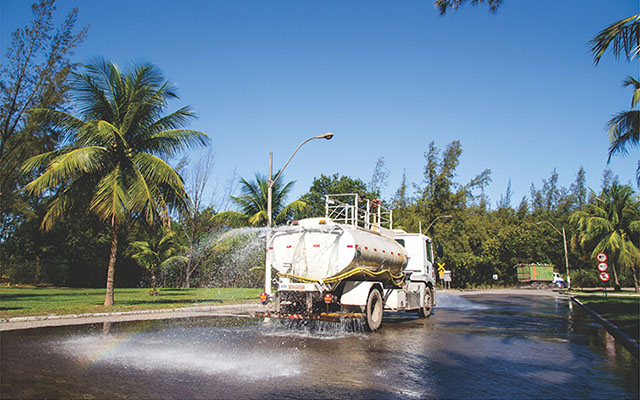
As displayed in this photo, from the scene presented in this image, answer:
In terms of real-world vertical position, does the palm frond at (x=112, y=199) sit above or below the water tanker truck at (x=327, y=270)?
above

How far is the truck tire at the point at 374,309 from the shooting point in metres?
12.4

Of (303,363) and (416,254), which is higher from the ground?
(416,254)

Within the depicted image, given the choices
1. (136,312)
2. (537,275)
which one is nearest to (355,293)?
(136,312)

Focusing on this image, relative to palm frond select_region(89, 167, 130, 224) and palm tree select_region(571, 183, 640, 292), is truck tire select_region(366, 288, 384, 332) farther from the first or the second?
palm tree select_region(571, 183, 640, 292)

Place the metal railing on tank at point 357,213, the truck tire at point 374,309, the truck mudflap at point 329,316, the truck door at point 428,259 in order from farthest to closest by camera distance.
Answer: the truck door at point 428,259, the metal railing on tank at point 357,213, the truck tire at point 374,309, the truck mudflap at point 329,316

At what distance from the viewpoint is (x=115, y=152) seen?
1758 centimetres

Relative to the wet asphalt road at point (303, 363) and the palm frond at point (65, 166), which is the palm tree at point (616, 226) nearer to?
the wet asphalt road at point (303, 363)

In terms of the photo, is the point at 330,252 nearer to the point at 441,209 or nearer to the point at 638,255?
the point at 638,255

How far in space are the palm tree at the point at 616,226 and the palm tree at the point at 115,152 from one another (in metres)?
35.0

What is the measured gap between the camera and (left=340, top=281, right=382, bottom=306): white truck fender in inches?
477

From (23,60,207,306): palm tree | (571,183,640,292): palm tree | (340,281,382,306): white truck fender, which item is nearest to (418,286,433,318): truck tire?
(340,281,382,306): white truck fender

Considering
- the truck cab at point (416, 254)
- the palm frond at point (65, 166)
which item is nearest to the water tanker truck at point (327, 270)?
the truck cab at point (416, 254)

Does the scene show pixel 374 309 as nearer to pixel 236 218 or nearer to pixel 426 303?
pixel 426 303

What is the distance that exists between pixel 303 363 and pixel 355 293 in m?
4.62
